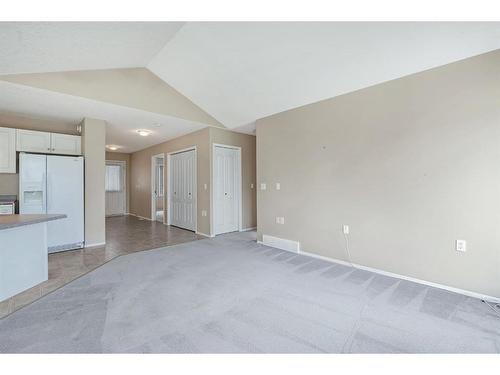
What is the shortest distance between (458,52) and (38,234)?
5.01m

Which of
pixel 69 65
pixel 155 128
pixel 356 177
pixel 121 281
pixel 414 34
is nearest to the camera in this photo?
pixel 414 34

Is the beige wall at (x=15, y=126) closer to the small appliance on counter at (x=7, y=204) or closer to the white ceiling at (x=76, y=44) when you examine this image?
the small appliance on counter at (x=7, y=204)

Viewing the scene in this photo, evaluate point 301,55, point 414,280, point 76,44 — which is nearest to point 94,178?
point 76,44

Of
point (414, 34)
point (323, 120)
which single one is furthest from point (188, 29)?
point (414, 34)

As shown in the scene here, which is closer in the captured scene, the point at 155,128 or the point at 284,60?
the point at 284,60

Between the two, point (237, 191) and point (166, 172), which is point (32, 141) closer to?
point (166, 172)

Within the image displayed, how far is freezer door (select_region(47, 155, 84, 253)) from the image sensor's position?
3.87m

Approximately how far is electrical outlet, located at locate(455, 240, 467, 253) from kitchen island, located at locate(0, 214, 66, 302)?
4.38m

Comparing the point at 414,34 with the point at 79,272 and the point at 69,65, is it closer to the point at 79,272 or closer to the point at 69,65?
the point at 69,65

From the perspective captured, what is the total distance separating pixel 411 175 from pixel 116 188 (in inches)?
353

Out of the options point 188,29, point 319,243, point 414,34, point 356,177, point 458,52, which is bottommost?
point 319,243

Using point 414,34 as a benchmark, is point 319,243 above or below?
below

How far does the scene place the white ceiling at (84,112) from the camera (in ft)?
10.6

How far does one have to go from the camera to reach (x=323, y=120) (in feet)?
11.6
